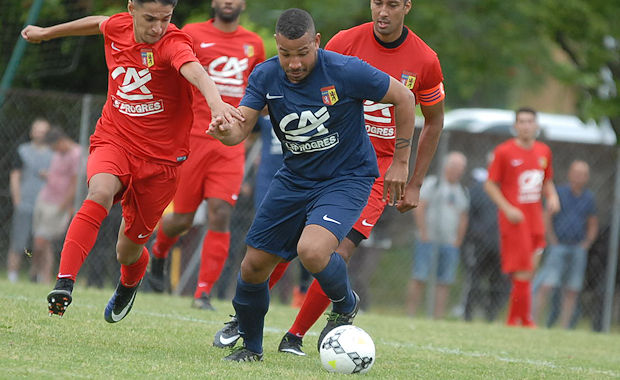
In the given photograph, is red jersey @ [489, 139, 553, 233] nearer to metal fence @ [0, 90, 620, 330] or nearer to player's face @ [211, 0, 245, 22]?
metal fence @ [0, 90, 620, 330]

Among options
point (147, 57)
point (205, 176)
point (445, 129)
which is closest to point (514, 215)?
point (445, 129)

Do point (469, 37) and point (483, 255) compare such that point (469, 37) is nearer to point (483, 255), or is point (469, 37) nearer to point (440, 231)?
point (483, 255)

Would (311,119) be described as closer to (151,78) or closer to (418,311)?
(151,78)

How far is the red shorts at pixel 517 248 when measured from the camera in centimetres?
1091

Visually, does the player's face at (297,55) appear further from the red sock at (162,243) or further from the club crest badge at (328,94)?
the red sock at (162,243)

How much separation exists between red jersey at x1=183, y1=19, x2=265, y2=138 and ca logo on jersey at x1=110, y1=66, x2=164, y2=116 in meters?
2.32

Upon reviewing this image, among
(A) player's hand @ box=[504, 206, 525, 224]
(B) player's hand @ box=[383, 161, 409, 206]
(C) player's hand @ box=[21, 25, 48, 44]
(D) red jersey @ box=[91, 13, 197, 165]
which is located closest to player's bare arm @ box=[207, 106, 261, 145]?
(B) player's hand @ box=[383, 161, 409, 206]

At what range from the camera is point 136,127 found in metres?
6.23

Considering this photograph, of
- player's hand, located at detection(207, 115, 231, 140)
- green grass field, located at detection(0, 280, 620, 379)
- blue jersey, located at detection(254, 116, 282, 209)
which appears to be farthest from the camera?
blue jersey, located at detection(254, 116, 282, 209)

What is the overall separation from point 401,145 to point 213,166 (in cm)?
337

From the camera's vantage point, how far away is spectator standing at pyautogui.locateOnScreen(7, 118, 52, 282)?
12.2 m

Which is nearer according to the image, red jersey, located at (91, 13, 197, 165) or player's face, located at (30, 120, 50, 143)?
red jersey, located at (91, 13, 197, 165)

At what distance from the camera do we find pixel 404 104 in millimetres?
5406

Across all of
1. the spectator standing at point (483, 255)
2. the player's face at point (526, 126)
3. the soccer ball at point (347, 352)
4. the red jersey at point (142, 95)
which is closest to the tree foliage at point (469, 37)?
the spectator standing at point (483, 255)
